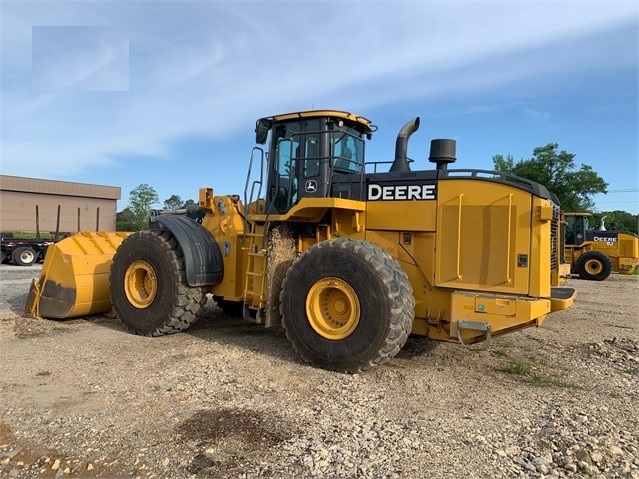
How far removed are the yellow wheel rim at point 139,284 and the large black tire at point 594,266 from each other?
18.2m

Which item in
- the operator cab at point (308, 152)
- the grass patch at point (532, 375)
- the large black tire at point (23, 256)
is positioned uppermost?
the operator cab at point (308, 152)

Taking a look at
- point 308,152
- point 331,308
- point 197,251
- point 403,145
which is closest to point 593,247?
point 403,145

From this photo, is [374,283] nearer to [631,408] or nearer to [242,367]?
[242,367]

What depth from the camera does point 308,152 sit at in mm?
6531

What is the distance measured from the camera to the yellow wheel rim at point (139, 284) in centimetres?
725

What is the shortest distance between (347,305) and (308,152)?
213cm

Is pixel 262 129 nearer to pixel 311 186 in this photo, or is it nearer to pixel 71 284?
pixel 311 186

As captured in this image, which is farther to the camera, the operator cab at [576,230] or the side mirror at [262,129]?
the operator cab at [576,230]

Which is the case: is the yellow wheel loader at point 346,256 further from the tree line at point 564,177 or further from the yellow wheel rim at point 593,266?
the tree line at point 564,177

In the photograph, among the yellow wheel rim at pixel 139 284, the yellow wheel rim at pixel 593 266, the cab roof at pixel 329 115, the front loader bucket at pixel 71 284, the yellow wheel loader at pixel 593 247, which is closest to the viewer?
the cab roof at pixel 329 115

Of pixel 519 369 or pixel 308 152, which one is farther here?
pixel 308 152

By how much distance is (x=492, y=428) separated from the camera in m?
4.07

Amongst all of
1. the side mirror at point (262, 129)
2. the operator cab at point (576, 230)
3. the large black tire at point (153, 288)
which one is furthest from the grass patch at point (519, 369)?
the operator cab at point (576, 230)

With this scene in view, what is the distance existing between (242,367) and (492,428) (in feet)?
9.13
